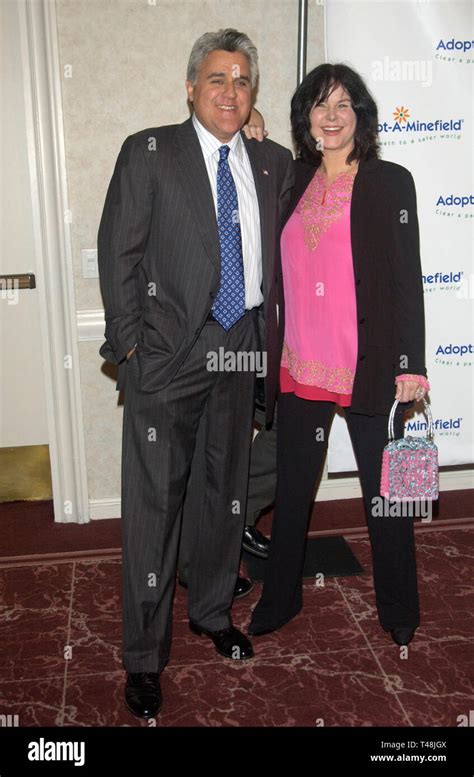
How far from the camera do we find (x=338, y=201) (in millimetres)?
2584

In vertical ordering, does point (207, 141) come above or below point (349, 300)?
above

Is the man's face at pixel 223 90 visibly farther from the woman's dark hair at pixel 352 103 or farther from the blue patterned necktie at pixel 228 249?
the woman's dark hair at pixel 352 103

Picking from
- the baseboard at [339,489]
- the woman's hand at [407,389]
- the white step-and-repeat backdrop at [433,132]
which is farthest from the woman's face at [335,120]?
the baseboard at [339,489]

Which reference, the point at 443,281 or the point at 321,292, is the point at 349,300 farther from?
the point at 443,281

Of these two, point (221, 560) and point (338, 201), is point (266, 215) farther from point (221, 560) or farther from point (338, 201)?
point (221, 560)

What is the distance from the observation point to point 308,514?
2826 millimetres

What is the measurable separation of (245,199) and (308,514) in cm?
104

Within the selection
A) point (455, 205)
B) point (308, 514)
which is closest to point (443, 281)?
point (455, 205)

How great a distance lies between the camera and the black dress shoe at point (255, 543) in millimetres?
3465

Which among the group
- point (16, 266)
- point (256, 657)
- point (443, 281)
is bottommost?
point (256, 657)

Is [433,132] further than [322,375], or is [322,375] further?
[433,132]
